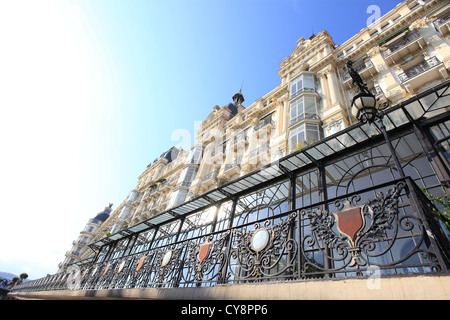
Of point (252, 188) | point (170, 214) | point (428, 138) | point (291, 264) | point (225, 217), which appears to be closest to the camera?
point (291, 264)

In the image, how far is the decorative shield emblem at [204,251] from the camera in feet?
15.6

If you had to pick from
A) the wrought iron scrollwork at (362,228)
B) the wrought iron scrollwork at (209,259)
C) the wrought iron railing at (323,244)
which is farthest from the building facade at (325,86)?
the wrought iron scrollwork at (362,228)

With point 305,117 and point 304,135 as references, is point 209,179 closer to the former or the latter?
point 304,135

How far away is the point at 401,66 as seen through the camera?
1224cm

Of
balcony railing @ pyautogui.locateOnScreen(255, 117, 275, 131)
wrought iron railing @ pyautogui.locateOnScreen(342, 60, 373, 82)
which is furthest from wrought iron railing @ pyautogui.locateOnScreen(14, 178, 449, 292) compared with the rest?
balcony railing @ pyautogui.locateOnScreen(255, 117, 275, 131)

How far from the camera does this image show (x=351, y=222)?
9.87 ft

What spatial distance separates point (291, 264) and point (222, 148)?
1851cm

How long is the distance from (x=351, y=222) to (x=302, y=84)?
14.7m

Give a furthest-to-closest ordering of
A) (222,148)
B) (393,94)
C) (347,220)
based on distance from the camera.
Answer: (222,148), (393,94), (347,220)

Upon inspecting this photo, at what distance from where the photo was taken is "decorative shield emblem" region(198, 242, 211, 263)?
A: 15.6ft

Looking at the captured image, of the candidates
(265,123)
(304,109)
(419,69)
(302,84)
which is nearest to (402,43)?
(419,69)
